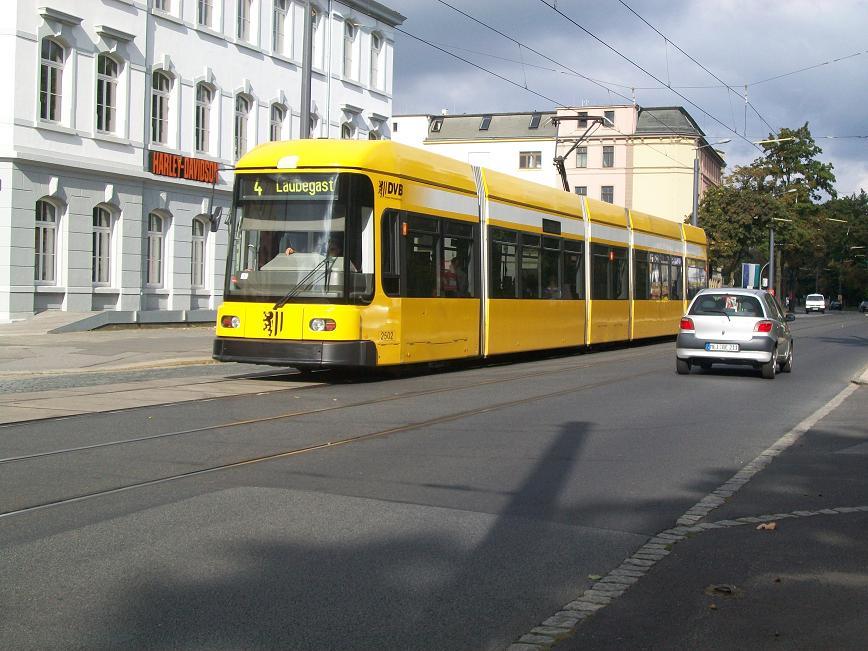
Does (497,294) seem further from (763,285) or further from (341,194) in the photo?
(763,285)

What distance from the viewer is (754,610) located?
5062mm

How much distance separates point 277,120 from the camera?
125 ft

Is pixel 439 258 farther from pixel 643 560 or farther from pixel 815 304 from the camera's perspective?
pixel 815 304

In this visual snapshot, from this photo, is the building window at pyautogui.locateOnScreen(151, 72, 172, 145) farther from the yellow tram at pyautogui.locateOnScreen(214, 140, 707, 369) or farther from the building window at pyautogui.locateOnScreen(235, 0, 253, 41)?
the yellow tram at pyautogui.locateOnScreen(214, 140, 707, 369)

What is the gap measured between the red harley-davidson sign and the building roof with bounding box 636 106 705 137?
5653 centimetres

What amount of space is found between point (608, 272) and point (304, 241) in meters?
12.8

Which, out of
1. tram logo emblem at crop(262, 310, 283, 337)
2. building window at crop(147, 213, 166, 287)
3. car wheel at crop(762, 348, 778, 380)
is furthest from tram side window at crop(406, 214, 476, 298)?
building window at crop(147, 213, 166, 287)

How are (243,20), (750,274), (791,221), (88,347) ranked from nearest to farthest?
1. (88,347)
2. (243,20)
3. (750,274)
4. (791,221)

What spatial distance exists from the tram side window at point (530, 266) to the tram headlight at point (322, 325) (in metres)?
6.72

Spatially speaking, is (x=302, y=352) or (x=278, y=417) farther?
(x=302, y=352)

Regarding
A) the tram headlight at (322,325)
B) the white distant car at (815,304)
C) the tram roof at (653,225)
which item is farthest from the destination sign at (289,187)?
the white distant car at (815,304)

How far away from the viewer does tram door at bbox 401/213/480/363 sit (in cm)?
1639

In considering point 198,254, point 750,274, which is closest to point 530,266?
point 198,254

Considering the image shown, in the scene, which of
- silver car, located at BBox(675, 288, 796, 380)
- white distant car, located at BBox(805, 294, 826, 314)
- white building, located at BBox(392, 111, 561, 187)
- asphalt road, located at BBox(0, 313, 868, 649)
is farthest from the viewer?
white distant car, located at BBox(805, 294, 826, 314)
